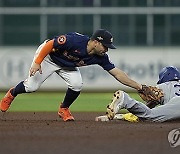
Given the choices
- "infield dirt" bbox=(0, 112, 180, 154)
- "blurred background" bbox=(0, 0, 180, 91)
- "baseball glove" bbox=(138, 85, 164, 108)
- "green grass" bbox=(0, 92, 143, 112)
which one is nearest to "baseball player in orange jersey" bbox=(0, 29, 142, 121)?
"baseball glove" bbox=(138, 85, 164, 108)

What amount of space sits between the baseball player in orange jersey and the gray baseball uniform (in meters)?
0.44

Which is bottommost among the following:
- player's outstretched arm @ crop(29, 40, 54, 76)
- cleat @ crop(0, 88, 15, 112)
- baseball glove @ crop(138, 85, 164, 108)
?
cleat @ crop(0, 88, 15, 112)

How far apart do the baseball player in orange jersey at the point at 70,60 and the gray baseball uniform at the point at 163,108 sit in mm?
436

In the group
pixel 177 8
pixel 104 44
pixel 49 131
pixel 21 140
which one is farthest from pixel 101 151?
pixel 177 8

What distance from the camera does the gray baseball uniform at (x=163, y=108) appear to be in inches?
354

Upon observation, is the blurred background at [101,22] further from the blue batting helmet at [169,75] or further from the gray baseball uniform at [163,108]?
the gray baseball uniform at [163,108]

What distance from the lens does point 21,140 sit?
733 centimetres

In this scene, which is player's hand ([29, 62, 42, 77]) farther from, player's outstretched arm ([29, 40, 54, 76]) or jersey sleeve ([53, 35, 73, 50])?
jersey sleeve ([53, 35, 73, 50])

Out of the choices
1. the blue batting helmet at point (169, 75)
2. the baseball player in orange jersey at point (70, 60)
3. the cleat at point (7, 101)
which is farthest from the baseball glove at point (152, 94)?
the cleat at point (7, 101)

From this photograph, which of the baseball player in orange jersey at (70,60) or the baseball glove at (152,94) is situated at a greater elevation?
the baseball player in orange jersey at (70,60)

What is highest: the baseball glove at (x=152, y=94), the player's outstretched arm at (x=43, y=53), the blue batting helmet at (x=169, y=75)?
the player's outstretched arm at (x=43, y=53)

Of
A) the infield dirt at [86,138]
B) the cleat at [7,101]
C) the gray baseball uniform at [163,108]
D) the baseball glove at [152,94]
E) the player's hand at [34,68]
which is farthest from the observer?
the cleat at [7,101]

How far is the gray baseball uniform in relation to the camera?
8.98 metres

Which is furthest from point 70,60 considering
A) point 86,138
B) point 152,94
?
point 86,138
